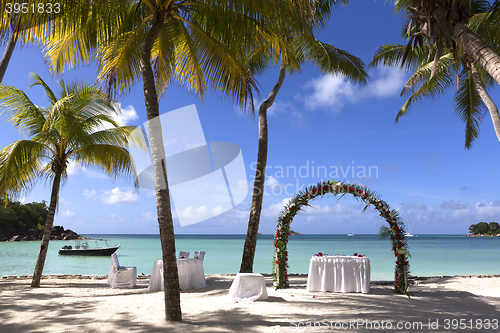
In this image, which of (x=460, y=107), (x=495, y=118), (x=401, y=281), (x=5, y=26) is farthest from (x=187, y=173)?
(x=460, y=107)

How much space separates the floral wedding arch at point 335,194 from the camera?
7641 millimetres

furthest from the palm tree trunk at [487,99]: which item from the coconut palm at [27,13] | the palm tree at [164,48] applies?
the coconut palm at [27,13]

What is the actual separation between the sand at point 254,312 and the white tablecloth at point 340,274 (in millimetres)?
306

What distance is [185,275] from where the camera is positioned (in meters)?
7.94

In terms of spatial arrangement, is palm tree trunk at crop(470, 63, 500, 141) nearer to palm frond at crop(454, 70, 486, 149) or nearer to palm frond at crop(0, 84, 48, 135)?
palm frond at crop(454, 70, 486, 149)

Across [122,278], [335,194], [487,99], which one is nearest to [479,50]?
[335,194]

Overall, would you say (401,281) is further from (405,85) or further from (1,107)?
(1,107)

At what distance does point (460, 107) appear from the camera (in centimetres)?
1314

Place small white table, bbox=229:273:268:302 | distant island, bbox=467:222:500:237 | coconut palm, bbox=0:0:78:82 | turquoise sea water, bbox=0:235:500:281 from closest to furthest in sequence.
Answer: coconut palm, bbox=0:0:78:82 → small white table, bbox=229:273:268:302 → turquoise sea water, bbox=0:235:500:281 → distant island, bbox=467:222:500:237

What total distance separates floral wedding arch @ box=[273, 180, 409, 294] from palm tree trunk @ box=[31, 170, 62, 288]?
20.3ft

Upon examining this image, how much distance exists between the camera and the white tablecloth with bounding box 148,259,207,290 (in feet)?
25.4

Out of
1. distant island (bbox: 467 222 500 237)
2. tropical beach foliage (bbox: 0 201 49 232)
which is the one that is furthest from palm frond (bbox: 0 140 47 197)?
distant island (bbox: 467 222 500 237)

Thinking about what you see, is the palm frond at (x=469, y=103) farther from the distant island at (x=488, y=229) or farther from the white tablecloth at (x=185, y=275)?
the distant island at (x=488, y=229)

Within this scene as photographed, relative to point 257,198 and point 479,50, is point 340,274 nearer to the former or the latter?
point 257,198
